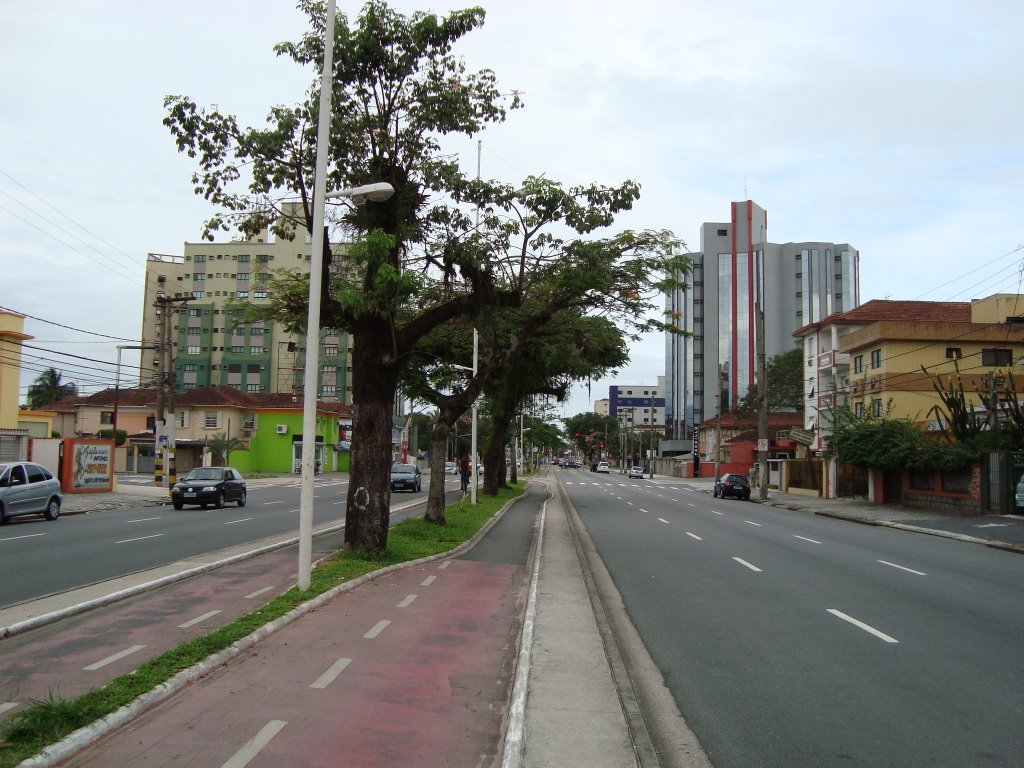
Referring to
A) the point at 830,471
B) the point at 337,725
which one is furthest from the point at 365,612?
the point at 830,471

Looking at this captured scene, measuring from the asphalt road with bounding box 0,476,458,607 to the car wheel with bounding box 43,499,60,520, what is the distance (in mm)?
361

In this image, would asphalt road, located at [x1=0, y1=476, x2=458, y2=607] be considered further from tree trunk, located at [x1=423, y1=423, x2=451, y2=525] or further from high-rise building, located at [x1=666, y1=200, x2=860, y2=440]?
high-rise building, located at [x1=666, y1=200, x2=860, y2=440]

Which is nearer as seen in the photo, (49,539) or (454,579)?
(454,579)

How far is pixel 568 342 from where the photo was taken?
69.1 ft

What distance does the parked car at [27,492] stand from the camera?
21094mm

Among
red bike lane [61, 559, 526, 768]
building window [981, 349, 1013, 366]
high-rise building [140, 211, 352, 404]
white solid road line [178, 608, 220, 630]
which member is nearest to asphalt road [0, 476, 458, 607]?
white solid road line [178, 608, 220, 630]

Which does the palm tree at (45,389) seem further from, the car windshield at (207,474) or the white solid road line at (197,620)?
the white solid road line at (197,620)

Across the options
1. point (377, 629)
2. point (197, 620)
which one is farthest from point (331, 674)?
point (197, 620)

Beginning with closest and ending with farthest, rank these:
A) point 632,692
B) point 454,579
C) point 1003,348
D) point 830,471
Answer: point 632,692, point 454,579, point 1003,348, point 830,471

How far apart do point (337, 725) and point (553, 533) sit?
15776mm

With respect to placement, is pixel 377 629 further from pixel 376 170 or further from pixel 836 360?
pixel 836 360

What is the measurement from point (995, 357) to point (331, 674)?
43.1m

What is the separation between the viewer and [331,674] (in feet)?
21.7

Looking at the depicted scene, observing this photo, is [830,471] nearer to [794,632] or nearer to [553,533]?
[553,533]
